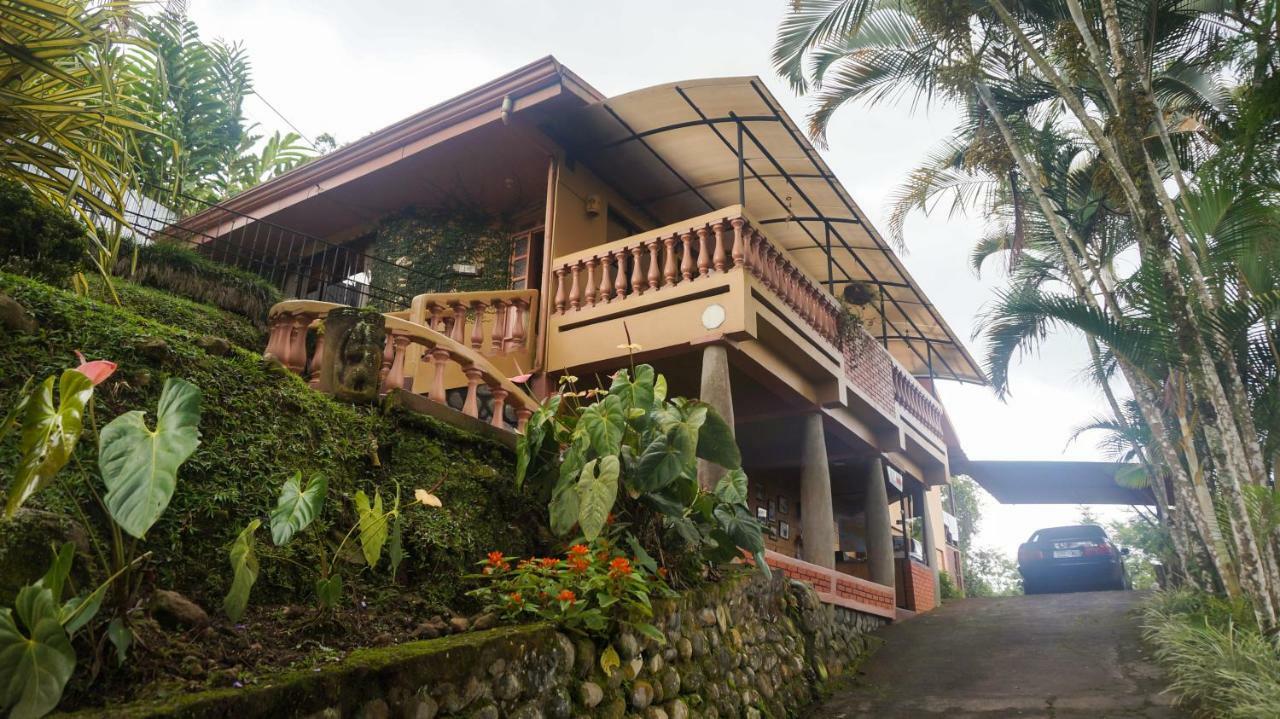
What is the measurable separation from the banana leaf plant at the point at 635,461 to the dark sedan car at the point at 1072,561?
10.8 meters

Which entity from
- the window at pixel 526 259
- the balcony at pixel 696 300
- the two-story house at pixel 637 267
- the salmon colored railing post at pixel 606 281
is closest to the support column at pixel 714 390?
the two-story house at pixel 637 267

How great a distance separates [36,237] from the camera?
424cm

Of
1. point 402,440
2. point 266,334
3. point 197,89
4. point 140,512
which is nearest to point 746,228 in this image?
point 402,440

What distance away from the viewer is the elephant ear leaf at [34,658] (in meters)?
2.18

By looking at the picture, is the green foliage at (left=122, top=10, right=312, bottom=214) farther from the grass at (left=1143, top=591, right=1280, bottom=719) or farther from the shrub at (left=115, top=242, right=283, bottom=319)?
the grass at (left=1143, top=591, right=1280, bottom=719)

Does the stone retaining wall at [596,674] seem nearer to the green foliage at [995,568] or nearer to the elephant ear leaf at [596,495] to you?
the elephant ear leaf at [596,495]

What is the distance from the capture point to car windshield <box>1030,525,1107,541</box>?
47.7ft

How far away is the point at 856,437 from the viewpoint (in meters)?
11.9

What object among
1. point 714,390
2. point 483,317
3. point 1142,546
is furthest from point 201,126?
point 1142,546

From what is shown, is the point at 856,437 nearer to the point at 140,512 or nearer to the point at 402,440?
the point at 402,440

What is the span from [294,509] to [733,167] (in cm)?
841

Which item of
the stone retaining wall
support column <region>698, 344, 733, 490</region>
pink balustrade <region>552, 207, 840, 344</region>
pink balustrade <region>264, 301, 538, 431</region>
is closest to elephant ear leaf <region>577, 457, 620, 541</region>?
the stone retaining wall

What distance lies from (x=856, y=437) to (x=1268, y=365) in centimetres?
540

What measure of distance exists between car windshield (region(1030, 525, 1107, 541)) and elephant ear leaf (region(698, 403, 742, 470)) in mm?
11123
